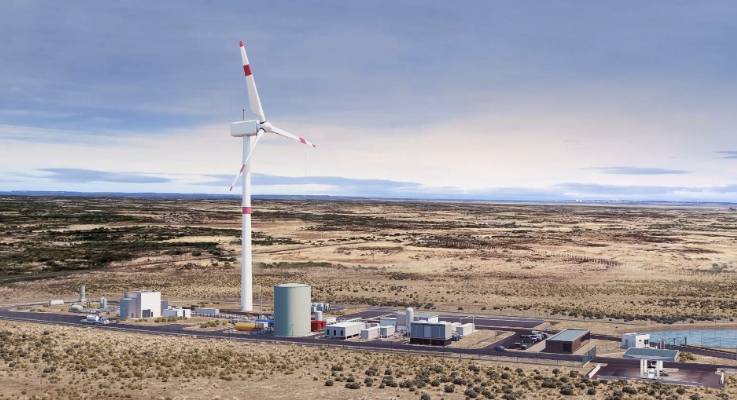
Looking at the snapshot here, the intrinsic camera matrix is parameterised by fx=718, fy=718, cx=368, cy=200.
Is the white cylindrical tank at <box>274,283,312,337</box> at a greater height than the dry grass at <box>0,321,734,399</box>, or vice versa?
the white cylindrical tank at <box>274,283,312,337</box>

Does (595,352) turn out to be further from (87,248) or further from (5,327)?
(87,248)

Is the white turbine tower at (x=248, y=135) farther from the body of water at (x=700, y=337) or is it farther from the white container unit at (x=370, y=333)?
the body of water at (x=700, y=337)

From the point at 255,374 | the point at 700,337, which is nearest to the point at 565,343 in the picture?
the point at 700,337

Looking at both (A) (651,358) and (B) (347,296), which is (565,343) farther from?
(B) (347,296)

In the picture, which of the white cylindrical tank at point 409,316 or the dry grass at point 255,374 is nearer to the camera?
the dry grass at point 255,374

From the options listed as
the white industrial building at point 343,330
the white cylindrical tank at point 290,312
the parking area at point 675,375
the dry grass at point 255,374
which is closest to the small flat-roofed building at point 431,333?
the white industrial building at point 343,330

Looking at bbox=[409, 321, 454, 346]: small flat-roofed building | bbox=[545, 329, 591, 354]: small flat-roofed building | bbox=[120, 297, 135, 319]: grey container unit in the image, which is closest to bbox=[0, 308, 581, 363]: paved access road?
bbox=[409, 321, 454, 346]: small flat-roofed building

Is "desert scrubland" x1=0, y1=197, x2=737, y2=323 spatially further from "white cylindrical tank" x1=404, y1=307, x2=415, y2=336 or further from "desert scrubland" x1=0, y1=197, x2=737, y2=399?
"white cylindrical tank" x1=404, y1=307, x2=415, y2=336
